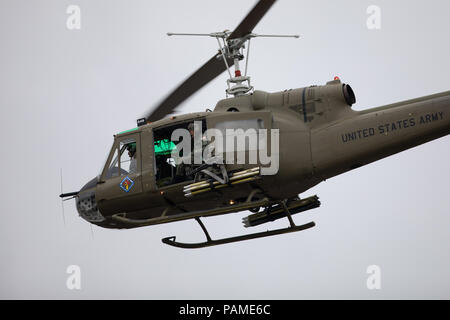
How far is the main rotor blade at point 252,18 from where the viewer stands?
10305 millimetres

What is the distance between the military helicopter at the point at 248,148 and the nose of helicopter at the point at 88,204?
0.09 meters

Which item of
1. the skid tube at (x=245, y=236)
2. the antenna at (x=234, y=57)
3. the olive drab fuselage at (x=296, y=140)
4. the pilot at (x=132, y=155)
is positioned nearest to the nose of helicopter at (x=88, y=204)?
the olive drab fuselage at (x=296, y=140)

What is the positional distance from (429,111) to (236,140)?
3.01 meters

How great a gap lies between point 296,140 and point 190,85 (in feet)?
7.90

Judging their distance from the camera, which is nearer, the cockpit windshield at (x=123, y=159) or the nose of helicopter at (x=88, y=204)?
the cockpit windshield at (x=123, y=159)

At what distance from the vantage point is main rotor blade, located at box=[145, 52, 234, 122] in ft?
40.6

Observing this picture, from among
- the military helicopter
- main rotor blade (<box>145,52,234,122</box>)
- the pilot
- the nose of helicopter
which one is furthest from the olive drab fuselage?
main rotor blade (<box>145,52,234,122</box>)

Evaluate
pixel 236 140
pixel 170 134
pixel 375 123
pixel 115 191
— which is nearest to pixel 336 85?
pixel 375 123

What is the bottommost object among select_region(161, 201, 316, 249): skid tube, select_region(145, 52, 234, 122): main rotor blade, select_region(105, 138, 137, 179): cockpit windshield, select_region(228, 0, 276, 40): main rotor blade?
select_region(161, 201, 316, 249): skid tube

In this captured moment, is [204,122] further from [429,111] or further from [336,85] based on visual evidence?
[429,111]

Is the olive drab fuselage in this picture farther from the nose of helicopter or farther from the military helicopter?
the nose of helicopter

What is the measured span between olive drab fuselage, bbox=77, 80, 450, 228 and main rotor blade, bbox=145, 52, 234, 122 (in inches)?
32.0

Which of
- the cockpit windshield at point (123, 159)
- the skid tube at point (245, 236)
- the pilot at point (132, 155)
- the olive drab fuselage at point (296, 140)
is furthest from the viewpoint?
the cockpit windshield at point (123, 159)

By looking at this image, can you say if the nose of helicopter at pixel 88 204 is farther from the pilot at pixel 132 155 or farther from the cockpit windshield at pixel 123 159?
the pilot at pixel 132 155
